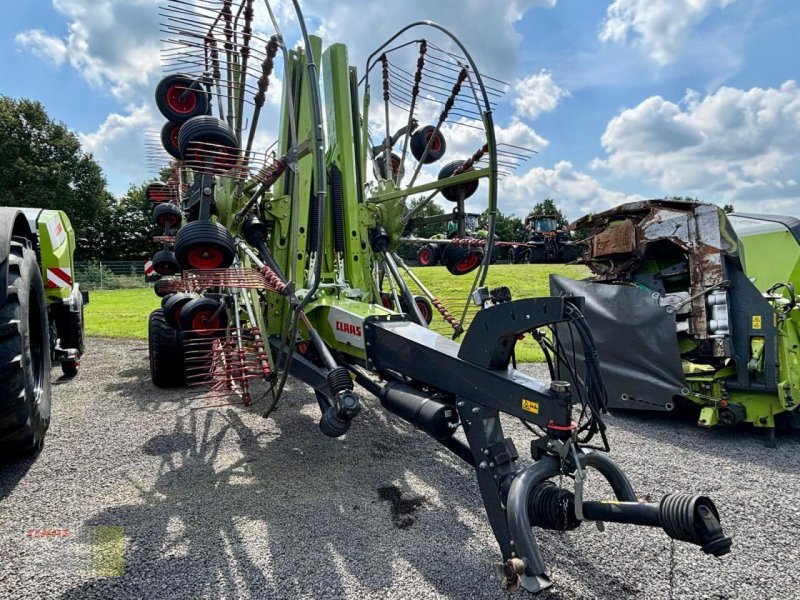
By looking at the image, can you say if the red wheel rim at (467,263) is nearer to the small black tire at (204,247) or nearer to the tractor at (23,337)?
the small black tire at (204,247)

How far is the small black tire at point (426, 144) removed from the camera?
15.9ft

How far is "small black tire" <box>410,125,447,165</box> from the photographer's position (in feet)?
15.9

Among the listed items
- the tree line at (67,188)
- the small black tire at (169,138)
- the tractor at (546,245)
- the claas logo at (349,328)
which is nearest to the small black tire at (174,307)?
the small black tire at (169,138)

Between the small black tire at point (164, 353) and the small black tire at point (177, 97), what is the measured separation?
2.21m

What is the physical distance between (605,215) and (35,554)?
537cm

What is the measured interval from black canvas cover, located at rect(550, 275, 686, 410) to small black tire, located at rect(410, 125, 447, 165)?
1.97m

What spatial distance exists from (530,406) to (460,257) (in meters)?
3.04

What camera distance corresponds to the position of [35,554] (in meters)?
2.55

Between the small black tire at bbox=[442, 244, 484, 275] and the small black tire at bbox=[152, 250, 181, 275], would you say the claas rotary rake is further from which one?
the small black tire at bbox=[152, 250, 181, 275]

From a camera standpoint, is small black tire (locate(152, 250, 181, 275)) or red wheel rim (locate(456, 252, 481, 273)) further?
small black tire (locate(152, 250, 181, 275))

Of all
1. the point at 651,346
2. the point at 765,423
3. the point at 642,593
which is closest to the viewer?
the point at 642,593

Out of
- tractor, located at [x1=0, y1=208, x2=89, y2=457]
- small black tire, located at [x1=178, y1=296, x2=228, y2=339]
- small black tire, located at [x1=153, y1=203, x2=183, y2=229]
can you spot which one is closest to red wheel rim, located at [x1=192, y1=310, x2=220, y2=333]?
small black tire, located at [x1=178, y1=296, x2=228, y2=339]

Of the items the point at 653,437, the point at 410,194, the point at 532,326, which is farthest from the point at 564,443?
the point at 653,437

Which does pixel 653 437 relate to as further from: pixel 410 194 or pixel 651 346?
pixel 410 194
